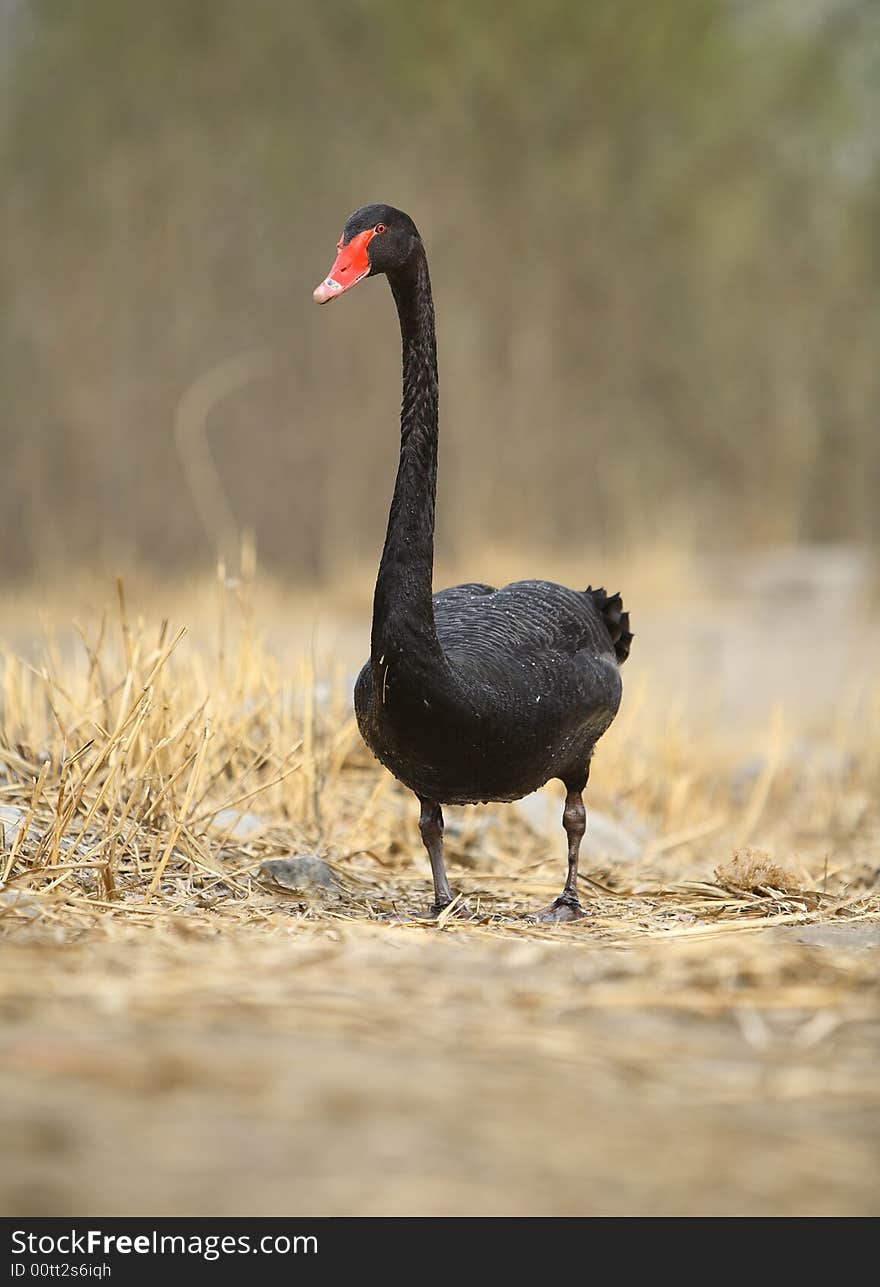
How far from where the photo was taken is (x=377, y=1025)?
6.91ft

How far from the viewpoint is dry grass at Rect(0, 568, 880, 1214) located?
1.63 metres

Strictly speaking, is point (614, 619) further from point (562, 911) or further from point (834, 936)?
point (834, 936)

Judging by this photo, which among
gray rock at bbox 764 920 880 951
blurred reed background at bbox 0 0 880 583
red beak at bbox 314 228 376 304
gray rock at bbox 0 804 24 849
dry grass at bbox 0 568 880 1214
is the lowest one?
dry grass at bbox 0 568 880 1214

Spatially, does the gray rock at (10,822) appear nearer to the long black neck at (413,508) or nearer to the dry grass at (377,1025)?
the dry grass at (377,1025)

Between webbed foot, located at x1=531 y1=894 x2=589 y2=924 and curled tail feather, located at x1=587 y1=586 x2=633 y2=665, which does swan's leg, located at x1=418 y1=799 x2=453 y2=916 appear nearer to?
webbed foot, located at x1=531 y1=894 x2=589 y2=924

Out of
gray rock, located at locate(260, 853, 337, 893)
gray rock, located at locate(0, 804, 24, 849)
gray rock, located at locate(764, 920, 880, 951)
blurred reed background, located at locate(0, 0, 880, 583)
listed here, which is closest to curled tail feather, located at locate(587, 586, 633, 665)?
gray rock, located at locate(260, 853, 337, 893)

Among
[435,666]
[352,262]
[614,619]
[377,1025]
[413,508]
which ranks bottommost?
[377,1025]

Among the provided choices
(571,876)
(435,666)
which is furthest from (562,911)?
(435,666)

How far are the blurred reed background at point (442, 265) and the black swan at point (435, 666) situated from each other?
34.3ft

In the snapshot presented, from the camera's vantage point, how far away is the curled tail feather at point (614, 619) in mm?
4680

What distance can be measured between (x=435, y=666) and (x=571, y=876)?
91 centimetres

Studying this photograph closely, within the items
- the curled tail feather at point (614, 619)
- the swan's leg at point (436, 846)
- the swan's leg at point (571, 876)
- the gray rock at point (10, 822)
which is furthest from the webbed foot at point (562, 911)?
the gray rock at point (10, 822)

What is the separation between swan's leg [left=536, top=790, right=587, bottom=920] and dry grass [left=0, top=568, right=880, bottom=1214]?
3.6 inches

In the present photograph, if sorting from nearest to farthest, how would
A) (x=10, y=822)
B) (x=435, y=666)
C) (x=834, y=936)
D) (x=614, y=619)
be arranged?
(x=834, y=936) < (x=435, y=666) < (x=10, y=822) < (x=614, y=619)
